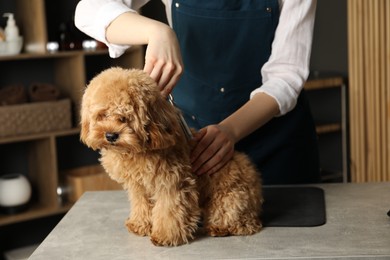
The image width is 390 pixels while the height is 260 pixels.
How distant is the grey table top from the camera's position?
126cm

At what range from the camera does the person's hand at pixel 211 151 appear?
1.34 metres

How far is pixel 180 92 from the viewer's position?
1.93 metres

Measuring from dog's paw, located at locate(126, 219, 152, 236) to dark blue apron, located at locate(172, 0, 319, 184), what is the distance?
1.75ft

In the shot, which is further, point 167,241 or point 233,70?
point 233,70

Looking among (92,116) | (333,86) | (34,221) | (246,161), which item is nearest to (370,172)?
(333,86)

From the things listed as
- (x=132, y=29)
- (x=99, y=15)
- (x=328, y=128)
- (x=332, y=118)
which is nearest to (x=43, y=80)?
(x=328, y=128)

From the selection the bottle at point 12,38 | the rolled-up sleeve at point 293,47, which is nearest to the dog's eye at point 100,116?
the rolled-up sleeve at point 293,47

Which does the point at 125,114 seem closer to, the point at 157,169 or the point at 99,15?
the point at 157,169

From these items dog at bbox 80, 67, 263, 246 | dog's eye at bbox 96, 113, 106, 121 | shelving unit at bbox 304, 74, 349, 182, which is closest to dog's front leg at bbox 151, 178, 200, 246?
dog at bbox 80, 67, 263, 246

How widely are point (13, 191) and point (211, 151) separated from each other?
2.32 metres

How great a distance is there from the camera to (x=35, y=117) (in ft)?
11.1

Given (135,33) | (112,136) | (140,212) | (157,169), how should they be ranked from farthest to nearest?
(135,33) → (140,212) → (157,169) → (112,136)

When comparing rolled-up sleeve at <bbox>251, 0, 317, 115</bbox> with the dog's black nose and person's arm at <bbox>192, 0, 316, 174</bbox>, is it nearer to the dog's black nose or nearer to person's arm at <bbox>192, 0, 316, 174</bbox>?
person's arm at <bbox>192, 0, 316, 174</bbox>

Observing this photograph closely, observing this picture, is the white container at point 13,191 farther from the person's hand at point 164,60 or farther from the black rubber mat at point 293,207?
the person's hand at point 164,60
